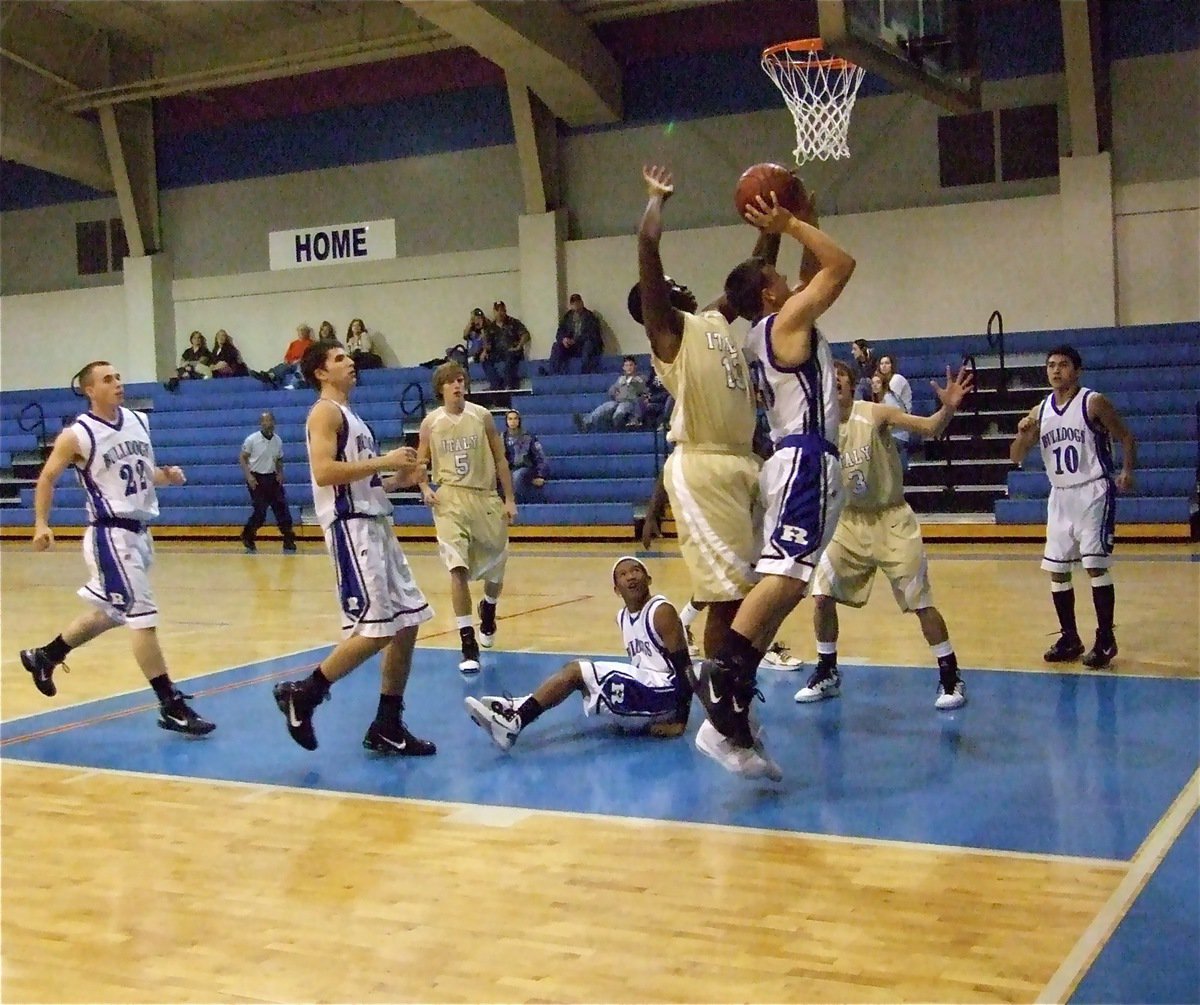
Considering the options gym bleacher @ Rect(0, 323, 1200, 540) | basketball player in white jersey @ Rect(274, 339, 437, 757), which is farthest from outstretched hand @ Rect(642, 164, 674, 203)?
gym bleacher @ Rect(0, 323, 1200, 540)

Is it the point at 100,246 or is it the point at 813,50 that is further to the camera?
the point at 100,246

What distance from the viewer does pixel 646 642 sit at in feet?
18.2

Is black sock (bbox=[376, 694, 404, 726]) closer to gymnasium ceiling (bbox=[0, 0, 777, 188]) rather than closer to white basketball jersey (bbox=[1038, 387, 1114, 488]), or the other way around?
white basketball jersey (bbox=[1038, 387, 1114, 488])

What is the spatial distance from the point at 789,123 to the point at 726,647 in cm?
1430

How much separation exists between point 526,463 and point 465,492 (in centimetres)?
801

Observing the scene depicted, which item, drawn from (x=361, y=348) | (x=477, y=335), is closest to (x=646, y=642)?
(x=477, y=335)

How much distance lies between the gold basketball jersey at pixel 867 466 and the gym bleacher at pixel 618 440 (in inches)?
302

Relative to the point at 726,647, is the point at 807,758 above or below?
below

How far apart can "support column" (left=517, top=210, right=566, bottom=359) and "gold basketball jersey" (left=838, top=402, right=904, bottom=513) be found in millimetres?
13012

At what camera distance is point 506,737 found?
5297 mm

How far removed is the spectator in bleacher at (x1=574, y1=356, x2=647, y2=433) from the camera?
1602 cm

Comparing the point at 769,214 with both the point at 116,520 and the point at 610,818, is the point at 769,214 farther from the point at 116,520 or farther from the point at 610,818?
the point at 116,520

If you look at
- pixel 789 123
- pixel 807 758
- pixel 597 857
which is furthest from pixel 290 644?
pixel 789 123

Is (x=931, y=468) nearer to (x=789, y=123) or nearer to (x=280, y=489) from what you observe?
(x=789, y=123)
